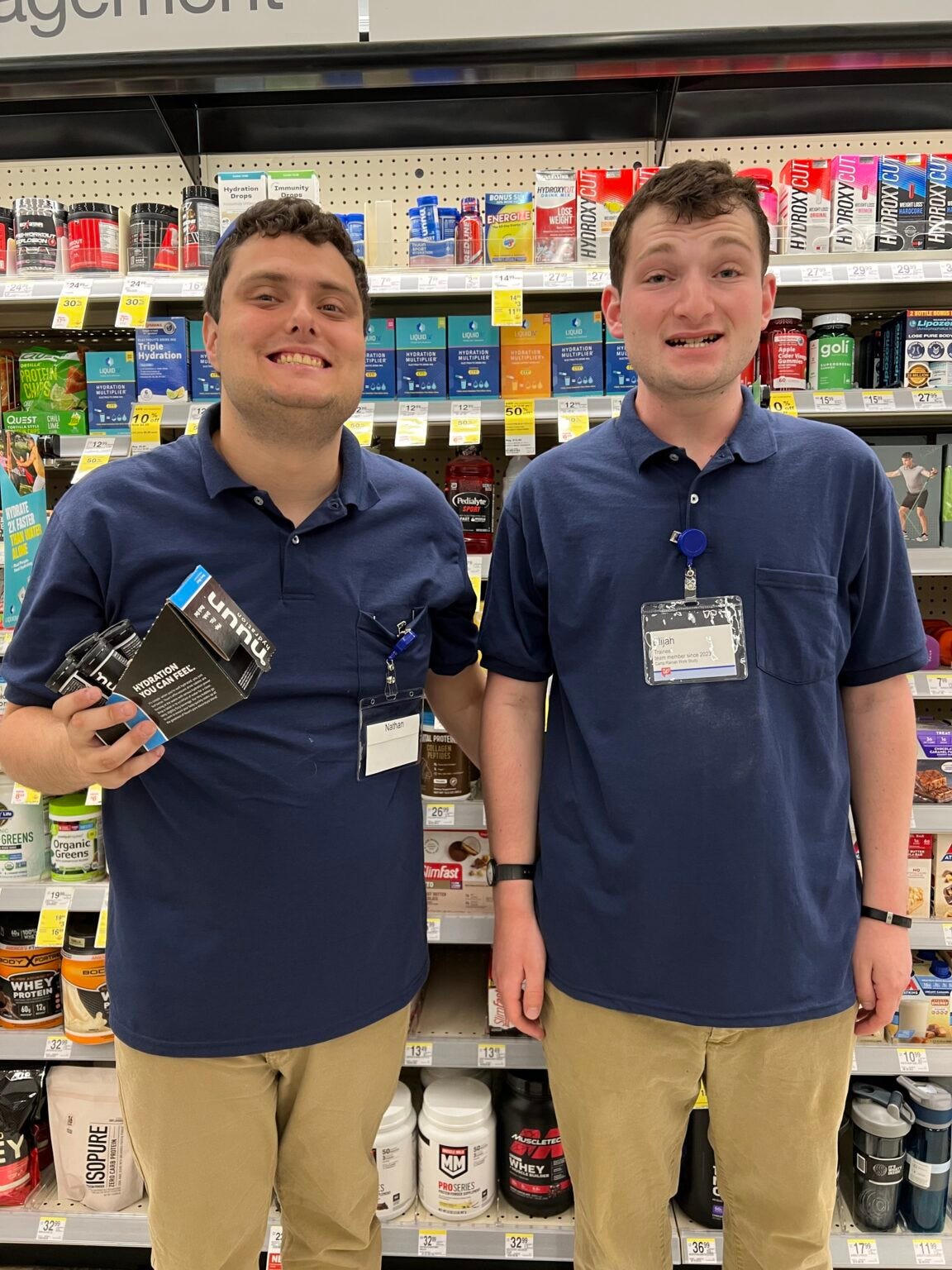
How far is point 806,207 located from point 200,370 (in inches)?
65.0

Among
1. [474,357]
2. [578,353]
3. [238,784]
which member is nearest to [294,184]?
[474,357]

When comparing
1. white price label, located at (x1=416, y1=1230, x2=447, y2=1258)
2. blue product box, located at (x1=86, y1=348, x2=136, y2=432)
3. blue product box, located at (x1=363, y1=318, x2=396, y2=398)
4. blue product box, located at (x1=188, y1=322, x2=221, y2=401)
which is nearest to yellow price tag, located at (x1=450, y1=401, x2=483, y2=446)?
blue product box, located at (x1=363, y1=318, x2=396, y2=398)

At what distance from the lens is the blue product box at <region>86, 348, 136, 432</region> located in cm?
214

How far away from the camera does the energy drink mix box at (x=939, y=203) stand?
2.02m

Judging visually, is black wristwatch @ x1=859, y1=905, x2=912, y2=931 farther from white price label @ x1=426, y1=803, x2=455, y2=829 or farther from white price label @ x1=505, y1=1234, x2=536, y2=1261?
white price label @ x1=505, y1=1234, x2=536, y2=1261

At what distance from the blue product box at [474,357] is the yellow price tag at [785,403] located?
72 centimetres

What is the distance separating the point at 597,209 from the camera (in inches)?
79.7

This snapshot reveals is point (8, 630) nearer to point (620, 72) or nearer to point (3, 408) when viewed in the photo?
point (3, 408)

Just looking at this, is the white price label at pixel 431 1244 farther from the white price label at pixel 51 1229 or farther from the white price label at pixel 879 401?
the white price label at pixel 879 401

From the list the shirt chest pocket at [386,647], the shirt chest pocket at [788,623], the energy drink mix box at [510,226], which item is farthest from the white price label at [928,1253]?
the energy drink mix box at [510,226]

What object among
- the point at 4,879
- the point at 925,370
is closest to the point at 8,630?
the point at 4,879

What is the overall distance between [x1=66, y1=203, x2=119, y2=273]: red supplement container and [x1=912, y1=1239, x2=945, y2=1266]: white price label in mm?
3254

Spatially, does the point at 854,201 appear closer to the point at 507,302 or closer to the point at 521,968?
the point at 507,302

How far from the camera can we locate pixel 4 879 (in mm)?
2111
